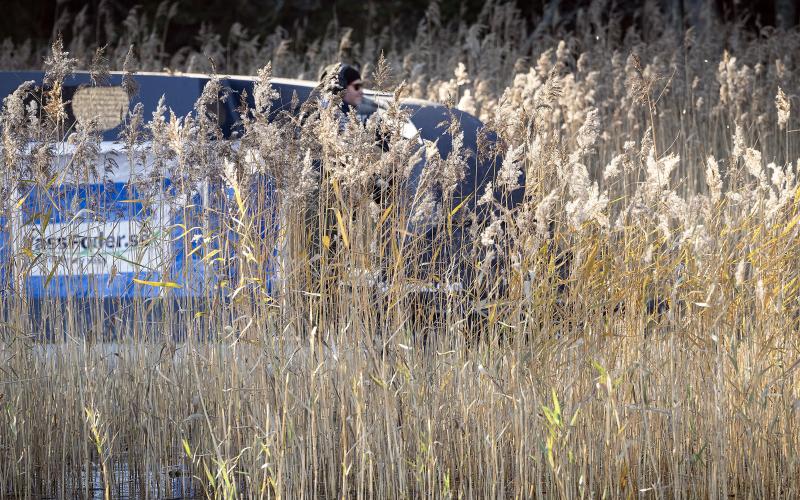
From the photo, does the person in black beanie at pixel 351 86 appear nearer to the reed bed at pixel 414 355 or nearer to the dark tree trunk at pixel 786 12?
the reed bed at pixel 414 355

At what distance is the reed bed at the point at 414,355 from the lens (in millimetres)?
3479

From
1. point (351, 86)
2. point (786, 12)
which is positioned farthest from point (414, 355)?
point (786, 12)

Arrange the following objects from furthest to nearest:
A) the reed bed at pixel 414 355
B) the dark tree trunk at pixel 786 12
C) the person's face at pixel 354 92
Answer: the dark tree trunk at pixel 786 12
the person's face at pixel 354 92
the reed bed at pixel 414 355

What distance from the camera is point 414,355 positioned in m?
3.82

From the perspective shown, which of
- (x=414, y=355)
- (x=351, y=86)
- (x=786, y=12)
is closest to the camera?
(x=414, y=355)

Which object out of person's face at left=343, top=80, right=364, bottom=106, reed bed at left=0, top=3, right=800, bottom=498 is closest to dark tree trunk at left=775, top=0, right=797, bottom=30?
person's face at left=343, top=80, right=364, bottom=106

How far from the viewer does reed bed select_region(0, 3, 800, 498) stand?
3.48m

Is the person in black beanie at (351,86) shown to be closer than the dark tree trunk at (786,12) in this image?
Yes

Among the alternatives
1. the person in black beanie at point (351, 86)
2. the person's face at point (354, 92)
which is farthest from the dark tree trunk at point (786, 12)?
the person's face at point (354, 92)

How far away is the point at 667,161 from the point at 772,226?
1.54ft

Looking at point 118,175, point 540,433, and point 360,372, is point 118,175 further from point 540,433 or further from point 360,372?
point 540,433

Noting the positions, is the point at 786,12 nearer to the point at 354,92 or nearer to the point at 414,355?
the point at 354,92

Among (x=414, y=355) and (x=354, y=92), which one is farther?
(x=354, y=92)

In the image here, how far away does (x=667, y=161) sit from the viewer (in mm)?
3547
